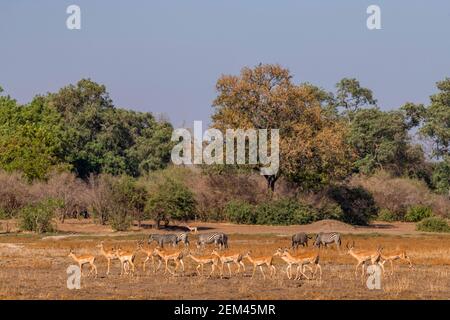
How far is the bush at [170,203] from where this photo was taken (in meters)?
59.8

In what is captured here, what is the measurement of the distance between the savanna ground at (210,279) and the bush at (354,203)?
2081cm

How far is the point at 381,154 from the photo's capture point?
3605 inches

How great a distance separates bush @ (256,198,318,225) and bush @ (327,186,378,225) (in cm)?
533

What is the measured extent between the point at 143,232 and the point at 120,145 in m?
47.5

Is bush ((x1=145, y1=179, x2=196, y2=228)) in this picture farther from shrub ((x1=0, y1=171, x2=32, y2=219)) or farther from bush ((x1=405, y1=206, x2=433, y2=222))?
bush ((x1=405, y1=206, x2=433, y2=222))

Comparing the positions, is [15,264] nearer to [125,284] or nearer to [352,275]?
[125,284]

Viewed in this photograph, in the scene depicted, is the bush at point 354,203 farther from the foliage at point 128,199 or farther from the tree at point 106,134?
the tree at point 106,134

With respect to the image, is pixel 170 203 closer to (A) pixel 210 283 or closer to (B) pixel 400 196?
(B) pixel 400 196

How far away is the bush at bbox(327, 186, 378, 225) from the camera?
71.4 metres

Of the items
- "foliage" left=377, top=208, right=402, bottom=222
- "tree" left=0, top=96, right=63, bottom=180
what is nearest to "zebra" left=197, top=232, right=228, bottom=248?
"tree" left=0, top=96, right=63, bottom=180

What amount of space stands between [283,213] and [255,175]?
7384 mm

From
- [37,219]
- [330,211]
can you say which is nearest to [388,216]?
[330,211]

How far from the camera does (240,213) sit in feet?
219
